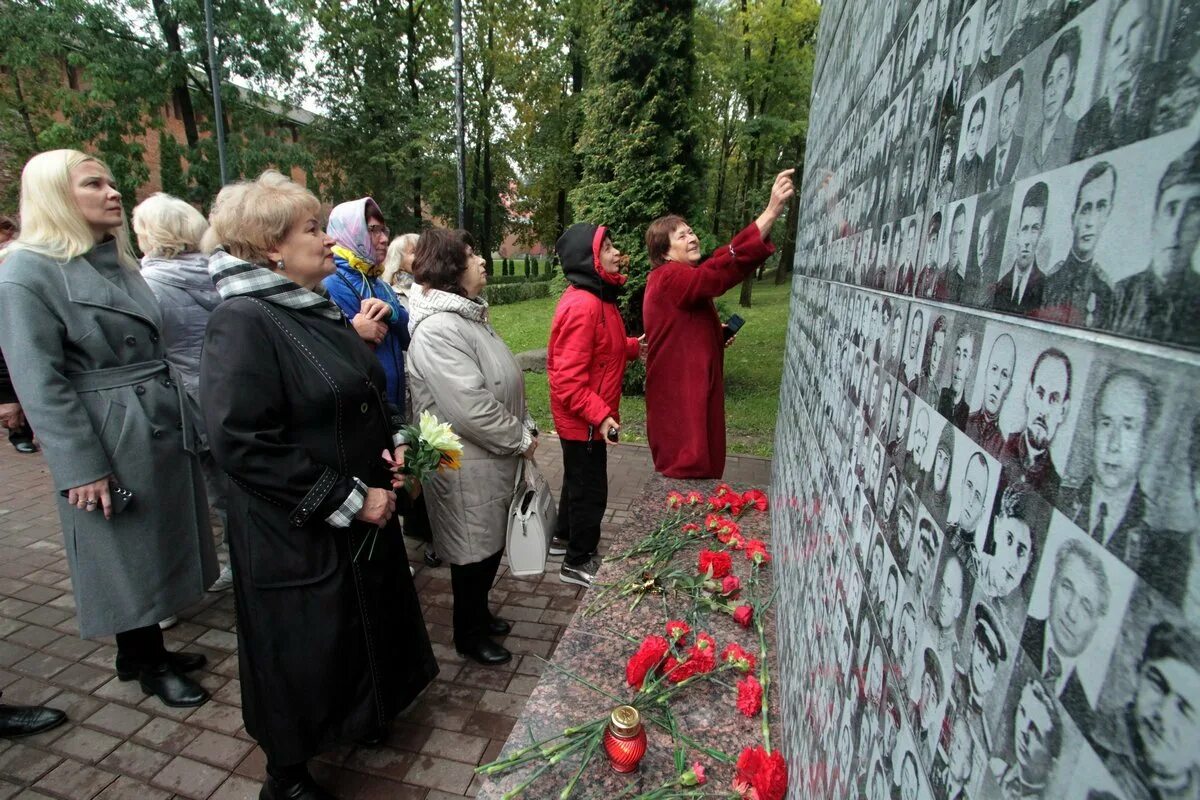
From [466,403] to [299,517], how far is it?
0.93 metres

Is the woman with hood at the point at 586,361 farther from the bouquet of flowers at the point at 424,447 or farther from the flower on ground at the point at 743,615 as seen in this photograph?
the flower on ground at the point at 743,615

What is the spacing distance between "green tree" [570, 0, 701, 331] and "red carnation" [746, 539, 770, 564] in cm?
587

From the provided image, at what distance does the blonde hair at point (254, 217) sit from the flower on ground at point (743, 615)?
214 cm

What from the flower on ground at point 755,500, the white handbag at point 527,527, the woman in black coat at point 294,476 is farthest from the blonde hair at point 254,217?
the flower on ground at point 755,500

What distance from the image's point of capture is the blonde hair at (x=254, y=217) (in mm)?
1997

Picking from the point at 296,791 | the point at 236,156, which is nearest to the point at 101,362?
the point at 296,791

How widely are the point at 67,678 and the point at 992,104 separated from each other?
4.14 m

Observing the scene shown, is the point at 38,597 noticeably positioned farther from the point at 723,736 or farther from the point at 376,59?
the point at 376,59

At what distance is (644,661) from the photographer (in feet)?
6.72

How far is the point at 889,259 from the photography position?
3.66 ft

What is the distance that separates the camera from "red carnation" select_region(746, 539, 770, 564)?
2.80 meters

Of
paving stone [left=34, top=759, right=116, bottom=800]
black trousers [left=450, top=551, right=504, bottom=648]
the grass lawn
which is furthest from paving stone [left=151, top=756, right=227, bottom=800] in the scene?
the grass lawn

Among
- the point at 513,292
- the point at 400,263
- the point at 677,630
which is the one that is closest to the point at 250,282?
the point at 677,630

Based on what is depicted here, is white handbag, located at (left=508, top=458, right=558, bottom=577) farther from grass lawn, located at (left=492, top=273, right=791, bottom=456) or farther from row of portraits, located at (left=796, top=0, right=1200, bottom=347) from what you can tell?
grass lawn, located at (left=492, top=273, right=791, bottom=456)
